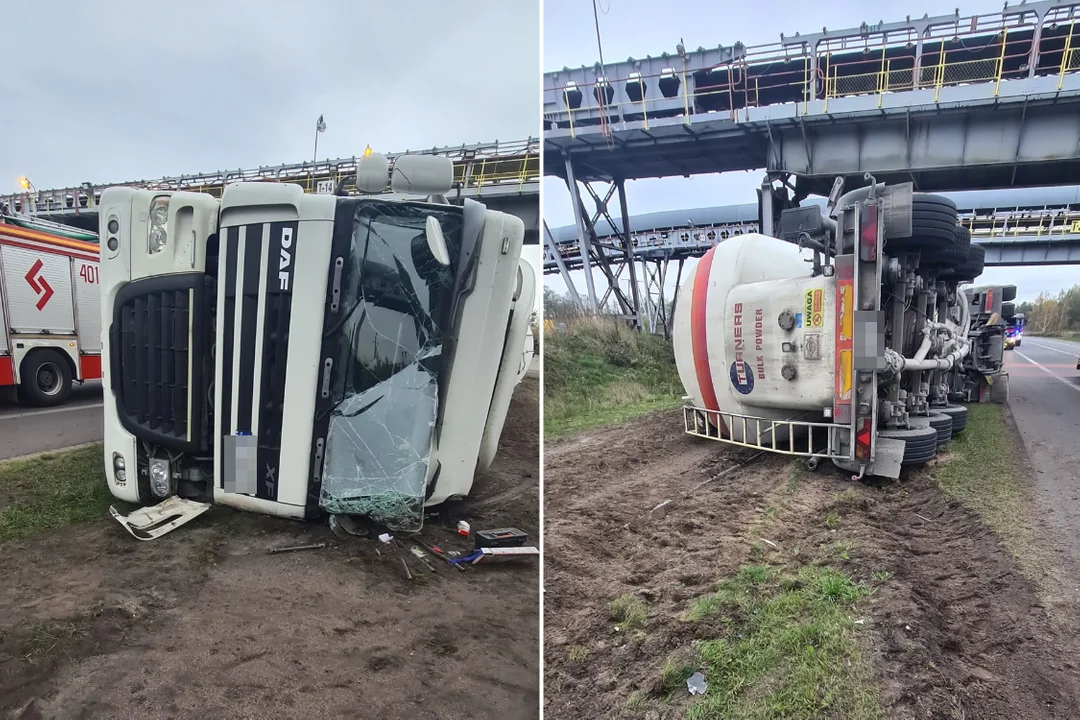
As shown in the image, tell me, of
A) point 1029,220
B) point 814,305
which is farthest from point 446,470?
point 1029,220

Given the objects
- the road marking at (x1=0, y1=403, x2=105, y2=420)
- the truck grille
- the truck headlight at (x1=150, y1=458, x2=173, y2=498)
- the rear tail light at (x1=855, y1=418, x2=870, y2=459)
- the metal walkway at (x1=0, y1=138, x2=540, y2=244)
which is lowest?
the road marking at (x1=0, y1=403, x2=105, y2=420)

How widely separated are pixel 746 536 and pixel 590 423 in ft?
11.4

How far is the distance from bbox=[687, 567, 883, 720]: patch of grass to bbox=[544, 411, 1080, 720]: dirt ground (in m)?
0.07

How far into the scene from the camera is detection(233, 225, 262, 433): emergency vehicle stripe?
128 inches

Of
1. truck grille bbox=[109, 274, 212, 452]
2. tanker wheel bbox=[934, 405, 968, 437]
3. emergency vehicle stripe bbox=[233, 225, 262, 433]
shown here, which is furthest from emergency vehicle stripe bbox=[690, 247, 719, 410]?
truck grille bbox=[109, 274, 212, 452]

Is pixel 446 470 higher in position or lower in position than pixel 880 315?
lower

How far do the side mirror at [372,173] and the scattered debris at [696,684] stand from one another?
2.67 meters

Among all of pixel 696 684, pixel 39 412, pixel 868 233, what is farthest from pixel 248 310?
pixel 39 412

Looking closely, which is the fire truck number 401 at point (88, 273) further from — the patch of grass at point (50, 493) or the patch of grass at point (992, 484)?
the patch of grass at point (992, 484)

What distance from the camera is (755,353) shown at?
485cm

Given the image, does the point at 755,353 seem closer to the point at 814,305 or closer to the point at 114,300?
the point at 814,305

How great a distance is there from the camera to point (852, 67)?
1086 centimetres

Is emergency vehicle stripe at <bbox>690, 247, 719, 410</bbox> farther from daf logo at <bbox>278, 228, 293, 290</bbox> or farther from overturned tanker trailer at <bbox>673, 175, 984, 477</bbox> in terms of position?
daf logo at <bbox>278, 228, 293, 290</bbox>

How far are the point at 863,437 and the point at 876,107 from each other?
787 centimetres
